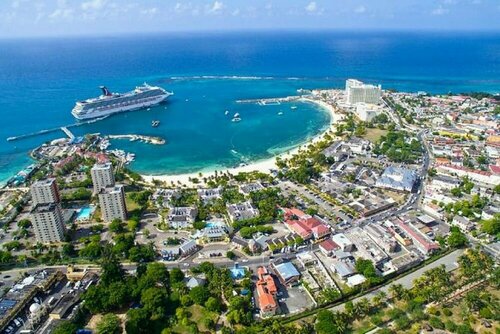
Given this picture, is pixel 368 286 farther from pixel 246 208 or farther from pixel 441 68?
pixel 441 68

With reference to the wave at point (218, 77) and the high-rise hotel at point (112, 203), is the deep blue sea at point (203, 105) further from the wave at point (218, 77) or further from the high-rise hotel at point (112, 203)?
the high-rise hotel at point (112, 203)

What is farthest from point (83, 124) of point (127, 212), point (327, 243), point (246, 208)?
point (327, 243)

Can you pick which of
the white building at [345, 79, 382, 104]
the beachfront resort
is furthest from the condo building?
the white building at [345, 79, 382, 104]

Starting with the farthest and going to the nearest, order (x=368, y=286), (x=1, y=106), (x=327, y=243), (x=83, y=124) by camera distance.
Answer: (x=1, y=106), (x=83, y=124), (x=327, y=243), (x=368, y=286)

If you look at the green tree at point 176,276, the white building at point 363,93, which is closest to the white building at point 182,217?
the green tree at point 176,276

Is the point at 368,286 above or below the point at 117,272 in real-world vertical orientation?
below

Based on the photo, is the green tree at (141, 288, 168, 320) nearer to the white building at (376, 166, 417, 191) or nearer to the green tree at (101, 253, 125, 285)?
the green tree at (101, 253, 125, 285)
